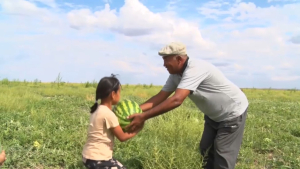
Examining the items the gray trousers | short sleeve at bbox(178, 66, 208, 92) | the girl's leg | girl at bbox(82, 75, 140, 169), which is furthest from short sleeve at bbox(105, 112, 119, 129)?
the gray trousers

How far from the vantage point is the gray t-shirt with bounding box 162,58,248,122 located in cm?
347

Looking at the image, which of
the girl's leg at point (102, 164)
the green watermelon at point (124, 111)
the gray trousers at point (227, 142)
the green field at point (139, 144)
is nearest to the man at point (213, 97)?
the gray trousers at point (227, 142)

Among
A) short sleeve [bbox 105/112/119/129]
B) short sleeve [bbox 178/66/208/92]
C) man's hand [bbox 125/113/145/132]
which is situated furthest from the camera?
short sleeve [bbox 178/66/208/92]

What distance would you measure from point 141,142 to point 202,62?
197cm

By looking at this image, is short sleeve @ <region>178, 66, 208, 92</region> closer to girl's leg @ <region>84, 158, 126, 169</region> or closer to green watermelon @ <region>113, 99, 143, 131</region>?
green watermelon @ <region>113, 99, 143, 131</region>

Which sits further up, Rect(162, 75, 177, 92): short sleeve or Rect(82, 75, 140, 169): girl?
Rect(162, 75, 177, 92): short sleeve

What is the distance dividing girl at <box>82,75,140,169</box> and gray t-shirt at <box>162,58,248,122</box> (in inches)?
32.3

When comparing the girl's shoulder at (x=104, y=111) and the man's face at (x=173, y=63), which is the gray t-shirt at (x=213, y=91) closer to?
the man's face at (x=173, y=63)

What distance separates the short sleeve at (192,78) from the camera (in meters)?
3.39

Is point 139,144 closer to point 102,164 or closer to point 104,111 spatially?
point 102,164

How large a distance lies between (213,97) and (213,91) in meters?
0.07

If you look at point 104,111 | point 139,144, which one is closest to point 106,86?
point 104,111

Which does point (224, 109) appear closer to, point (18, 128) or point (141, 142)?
point (141, 142)

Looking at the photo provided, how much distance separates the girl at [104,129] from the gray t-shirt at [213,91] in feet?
2.69
